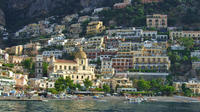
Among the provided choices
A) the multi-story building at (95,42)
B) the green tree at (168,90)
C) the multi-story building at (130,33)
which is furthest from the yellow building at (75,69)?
the multi-story building at (130,33)

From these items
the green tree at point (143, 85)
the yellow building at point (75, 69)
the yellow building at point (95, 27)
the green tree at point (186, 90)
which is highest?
the yellow building at point (95, 27)

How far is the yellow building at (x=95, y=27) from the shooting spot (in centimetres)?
17788

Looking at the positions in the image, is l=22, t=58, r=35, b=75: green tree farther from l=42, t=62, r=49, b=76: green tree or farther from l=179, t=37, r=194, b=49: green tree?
l=179, t=37, r=194, b=49: green tree

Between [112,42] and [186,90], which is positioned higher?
[112,42]

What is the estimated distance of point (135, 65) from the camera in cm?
13962

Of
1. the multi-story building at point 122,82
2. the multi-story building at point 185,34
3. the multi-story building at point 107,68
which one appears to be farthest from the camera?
the multi-story building at point 185,34

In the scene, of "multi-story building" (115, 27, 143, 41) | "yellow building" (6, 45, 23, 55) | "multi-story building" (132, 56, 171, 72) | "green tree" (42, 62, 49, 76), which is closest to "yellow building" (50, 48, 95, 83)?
"green tree" (42, 62, 49, 76)

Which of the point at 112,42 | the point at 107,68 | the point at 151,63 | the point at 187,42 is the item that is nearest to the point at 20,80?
the point at 107,68

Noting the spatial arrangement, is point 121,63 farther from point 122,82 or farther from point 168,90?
point 168,90

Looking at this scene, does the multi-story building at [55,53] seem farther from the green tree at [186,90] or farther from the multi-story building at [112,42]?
the green tree at [186,90]

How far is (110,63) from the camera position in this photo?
462 feet

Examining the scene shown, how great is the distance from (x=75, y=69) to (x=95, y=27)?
4373 cm

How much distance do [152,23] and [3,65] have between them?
6907cm

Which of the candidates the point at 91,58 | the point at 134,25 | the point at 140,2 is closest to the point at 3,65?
the point at 91,58
